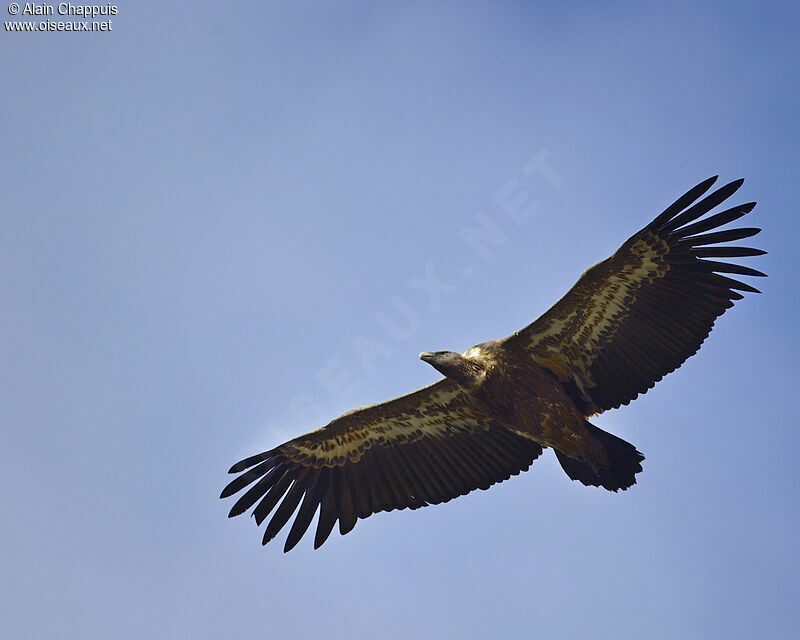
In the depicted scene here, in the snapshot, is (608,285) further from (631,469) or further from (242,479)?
(242,479)

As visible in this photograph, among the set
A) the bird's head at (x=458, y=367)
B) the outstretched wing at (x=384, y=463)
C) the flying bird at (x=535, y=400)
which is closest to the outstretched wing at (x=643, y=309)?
the flying bird at (x=535, y=400)

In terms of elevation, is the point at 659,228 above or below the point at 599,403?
above

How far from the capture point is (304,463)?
1400 cm

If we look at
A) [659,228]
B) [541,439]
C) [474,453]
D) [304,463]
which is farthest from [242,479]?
[659,228]

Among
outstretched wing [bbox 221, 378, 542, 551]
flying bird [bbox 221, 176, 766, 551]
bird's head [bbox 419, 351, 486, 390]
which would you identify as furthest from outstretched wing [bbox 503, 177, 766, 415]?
outstretched wing [bbox 221, 378, 542, 551]

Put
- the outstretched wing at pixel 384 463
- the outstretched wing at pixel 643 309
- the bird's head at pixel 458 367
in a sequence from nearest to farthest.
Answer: the outstretched wing at pixel 643 309
the bird's head at pixel 458 367
the outstretched wing at pixel 384 463

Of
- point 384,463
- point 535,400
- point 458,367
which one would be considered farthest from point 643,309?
point 384,463

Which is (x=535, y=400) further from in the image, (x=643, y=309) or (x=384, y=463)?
(x=384, y=463)

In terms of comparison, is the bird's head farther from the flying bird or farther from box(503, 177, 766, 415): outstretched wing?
box(503, 177, 766, 415): outstretched wing

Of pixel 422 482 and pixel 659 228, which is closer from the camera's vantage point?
pixel 659 228

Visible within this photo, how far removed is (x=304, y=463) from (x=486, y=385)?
2.91m

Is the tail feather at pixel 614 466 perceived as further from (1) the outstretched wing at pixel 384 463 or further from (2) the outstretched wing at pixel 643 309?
(1) the outstretched wing at pixel 384 463

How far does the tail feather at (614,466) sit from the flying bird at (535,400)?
1cm

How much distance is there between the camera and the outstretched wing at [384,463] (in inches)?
539
